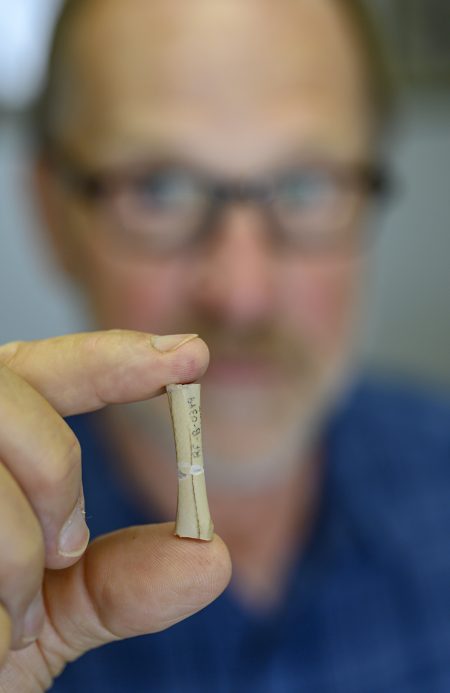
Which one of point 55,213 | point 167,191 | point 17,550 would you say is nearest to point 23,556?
point 17,550

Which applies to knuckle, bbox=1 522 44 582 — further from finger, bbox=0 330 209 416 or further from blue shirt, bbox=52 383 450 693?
blue shirt, bbox=52 383 450 693

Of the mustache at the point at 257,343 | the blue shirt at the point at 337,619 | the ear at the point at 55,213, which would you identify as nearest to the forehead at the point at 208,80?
the ear at the point at 55,213

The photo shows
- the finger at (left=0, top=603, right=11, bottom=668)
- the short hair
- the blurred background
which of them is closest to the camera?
the finger at (left=0, top=603, right=11, bottom=668)

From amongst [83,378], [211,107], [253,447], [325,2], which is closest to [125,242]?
[211,107]

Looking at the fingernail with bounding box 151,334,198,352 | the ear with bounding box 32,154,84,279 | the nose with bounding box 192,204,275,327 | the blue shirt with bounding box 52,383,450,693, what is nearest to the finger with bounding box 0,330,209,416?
the fingernail with bounding box 151,334,198,352

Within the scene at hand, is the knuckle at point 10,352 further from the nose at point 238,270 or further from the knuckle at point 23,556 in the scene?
the nose at point 238,270

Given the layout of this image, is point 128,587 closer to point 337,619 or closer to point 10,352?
point 10,352

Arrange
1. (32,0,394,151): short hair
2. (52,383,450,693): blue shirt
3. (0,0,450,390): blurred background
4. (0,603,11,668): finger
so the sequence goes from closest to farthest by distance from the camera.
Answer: (0,603,11,668): finger → (52,383,450,693): blue shirt → (32,0,394,151): short hair → (0,0,450,390): blurred background
